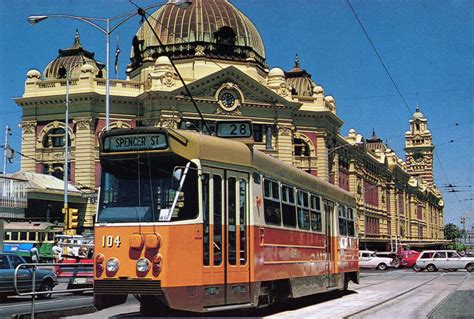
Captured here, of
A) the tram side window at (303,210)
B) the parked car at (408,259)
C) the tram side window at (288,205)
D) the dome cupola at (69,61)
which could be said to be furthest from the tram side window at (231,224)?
the dome cupola at (69,61)

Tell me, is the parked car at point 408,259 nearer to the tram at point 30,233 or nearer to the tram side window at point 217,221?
the tram at point 30,233

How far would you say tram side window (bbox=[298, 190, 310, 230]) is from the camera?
16837 mm

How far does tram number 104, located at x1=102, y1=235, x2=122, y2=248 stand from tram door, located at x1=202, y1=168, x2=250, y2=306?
1.42m

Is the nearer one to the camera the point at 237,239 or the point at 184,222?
the point at 184,222

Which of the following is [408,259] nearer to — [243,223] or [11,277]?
[11,277]

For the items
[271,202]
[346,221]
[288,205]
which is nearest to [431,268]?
[346,221]

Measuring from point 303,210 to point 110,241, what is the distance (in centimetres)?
631

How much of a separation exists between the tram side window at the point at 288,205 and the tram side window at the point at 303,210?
0.43m

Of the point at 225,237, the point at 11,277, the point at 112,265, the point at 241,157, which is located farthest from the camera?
the point at 11,277

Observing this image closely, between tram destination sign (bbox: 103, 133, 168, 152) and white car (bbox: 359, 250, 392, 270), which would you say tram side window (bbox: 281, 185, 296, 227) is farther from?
white car (bbox: 359, 250, 392, 270)

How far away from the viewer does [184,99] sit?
63.2 m

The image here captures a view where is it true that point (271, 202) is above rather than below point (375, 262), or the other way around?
above

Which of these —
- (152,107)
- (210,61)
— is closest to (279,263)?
(152,107)

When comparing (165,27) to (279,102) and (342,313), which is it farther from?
(342,313)
